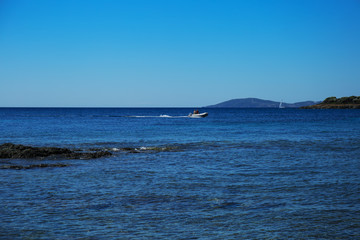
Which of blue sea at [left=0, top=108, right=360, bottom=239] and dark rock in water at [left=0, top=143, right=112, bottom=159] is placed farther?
dark rock in water at [left=0, top=143, right=112, bottom=159]

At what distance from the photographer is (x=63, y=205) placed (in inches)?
441

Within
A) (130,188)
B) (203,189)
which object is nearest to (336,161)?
(203,189)

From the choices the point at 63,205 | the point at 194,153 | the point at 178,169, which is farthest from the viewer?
the point at 194,153

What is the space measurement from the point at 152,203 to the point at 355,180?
8.86 m

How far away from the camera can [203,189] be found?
43.6ft

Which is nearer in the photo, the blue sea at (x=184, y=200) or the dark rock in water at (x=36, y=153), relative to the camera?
the blue sea at (x=184, y=200)

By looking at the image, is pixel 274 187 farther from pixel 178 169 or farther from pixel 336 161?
pixel 336 161

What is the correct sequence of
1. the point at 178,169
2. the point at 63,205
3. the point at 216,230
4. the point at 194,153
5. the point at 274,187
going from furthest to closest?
the point at 194,153
the point at 178,169
the point at 274,187
the point at 63,205
the point at 216,230

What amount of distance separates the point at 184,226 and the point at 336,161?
13.7m

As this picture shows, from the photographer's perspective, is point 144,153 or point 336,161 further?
point 144,153

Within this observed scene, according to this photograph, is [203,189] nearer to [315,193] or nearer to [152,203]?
[152,203]

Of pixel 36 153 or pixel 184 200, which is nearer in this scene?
pixel 184 200

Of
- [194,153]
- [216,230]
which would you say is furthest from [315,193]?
[194,153]

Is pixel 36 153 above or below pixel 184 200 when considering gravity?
above
